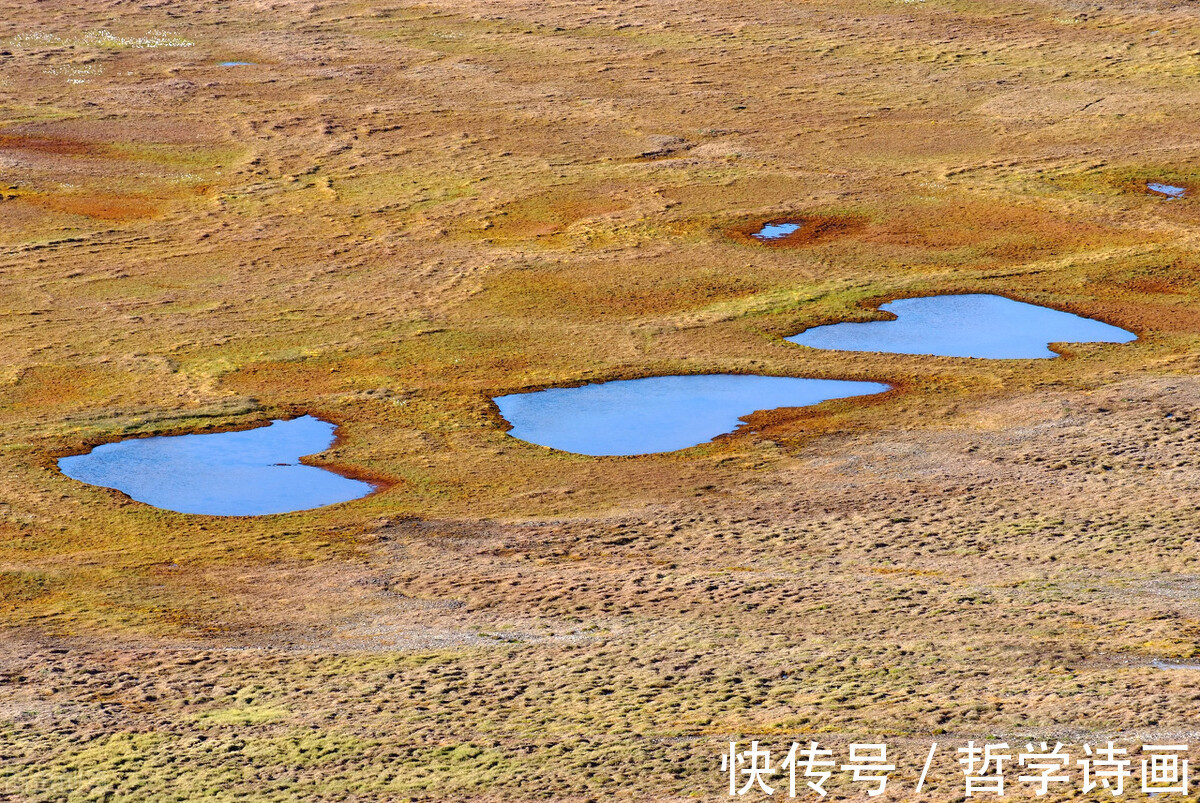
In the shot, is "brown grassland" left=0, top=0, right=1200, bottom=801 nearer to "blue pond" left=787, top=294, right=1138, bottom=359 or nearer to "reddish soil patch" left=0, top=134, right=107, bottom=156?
"reddish soil patch" left=0, top=134, right=107, bottom=156

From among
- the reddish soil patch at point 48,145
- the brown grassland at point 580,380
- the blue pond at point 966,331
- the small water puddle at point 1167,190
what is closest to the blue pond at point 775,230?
the brown grassland at point 580,380

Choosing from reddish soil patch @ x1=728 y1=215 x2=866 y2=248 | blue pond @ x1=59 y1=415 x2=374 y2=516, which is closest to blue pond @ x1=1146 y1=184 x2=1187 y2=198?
reddish soil patch @ x1=728 y1=215 x2=866 y2=248

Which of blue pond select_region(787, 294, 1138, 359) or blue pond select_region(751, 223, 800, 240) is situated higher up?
blue pond select_region(751, 223, 800, 240)

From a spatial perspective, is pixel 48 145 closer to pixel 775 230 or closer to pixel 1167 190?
pixel 775 230

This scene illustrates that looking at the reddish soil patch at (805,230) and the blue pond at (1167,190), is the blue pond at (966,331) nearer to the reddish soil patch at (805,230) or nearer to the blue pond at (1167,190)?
the reddish soil patch at (805,230)

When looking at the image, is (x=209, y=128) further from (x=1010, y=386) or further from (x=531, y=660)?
(x=531, y=660)

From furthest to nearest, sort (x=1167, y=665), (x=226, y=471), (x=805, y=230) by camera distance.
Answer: (x=805, y=230) → (x=226, y=471) → (x=1167, y=665)

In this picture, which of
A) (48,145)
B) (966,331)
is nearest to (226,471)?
(966,331)
